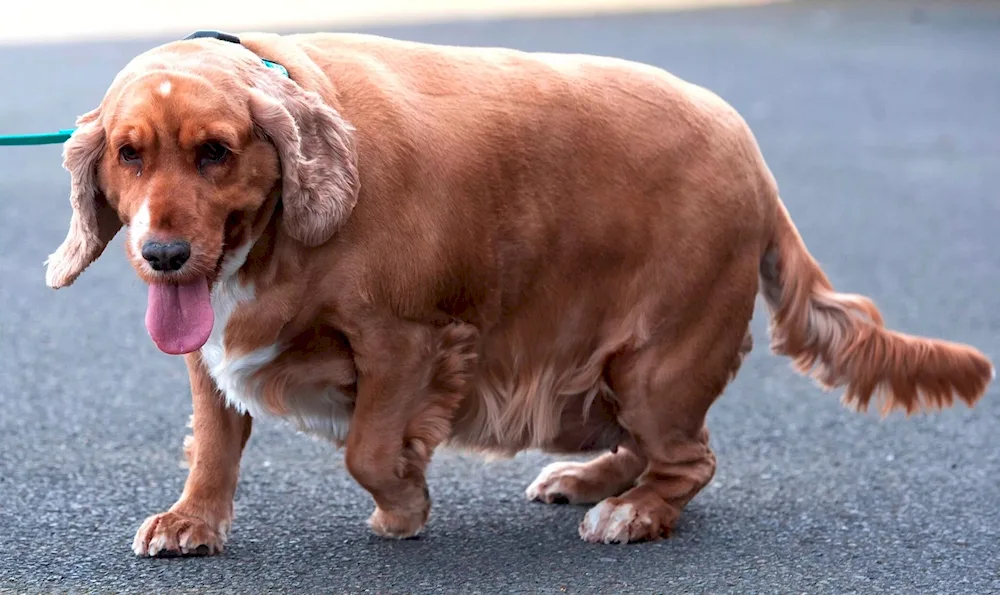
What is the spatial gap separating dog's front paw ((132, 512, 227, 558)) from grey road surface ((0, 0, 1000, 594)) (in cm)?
4

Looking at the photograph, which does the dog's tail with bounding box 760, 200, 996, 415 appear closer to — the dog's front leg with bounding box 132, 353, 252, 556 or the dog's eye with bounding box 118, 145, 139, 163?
the dog's front leg with bounding box 132, 353, 252, 556

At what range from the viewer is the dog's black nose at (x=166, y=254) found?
3.32m

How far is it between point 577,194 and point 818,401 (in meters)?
2.17

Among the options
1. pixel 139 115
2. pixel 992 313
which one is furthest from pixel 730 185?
pixel 992 313

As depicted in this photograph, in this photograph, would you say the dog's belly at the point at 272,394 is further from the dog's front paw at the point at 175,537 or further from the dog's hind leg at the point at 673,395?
the dog's hind leg at the point at 673,395

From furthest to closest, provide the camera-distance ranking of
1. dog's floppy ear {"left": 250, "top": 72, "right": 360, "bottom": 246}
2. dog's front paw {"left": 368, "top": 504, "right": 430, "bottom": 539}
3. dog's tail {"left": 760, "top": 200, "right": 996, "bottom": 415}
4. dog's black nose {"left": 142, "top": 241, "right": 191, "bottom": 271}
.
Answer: dog's tail {"left": 760, "top": 200, "right": 996, "bottom": 415} → dog's front paw {"left": 368, "top": 504, "right": 430, "bottom": 539} → dog's floppy ear {"left": 250, "top": 72, "right": 360, "bottom": 246} → dog's black nose {"left": 142, "top": 241, "right": 191, "bottom": 271}

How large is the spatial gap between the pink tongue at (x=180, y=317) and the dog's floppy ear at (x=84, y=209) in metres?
0.28

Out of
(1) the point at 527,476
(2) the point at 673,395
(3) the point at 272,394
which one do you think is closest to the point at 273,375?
(3) the point at 272,394

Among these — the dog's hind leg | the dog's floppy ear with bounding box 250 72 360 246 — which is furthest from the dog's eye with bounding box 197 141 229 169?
the dog's hind leg

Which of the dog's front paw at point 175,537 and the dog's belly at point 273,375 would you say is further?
the dog's front paw at point 175,537

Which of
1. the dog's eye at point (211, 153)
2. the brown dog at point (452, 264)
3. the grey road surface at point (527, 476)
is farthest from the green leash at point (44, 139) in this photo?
the grey road surface at point (527, 476)

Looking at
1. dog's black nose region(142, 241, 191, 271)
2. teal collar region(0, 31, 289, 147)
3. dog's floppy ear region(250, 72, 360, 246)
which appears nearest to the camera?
dog's black nose region(142, 241, 191, 271)

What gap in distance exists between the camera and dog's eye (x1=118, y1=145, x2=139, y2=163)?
134 inches

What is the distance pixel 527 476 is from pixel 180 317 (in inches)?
67.8
